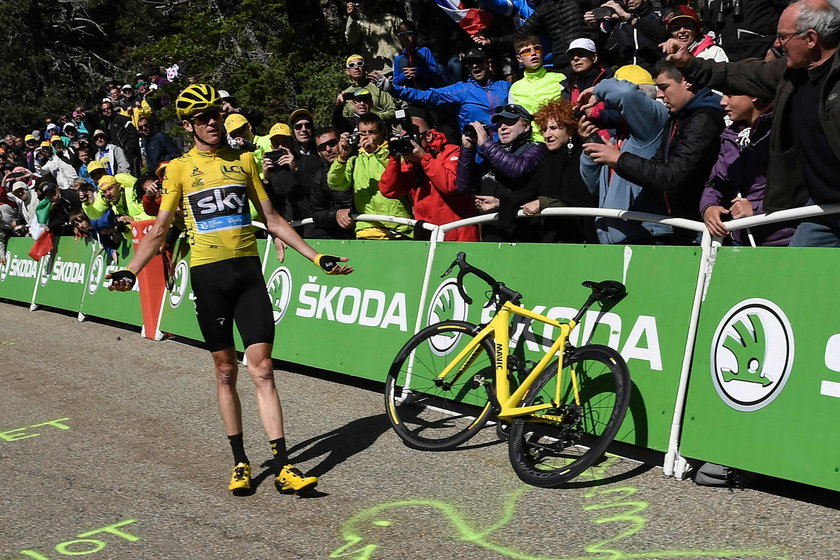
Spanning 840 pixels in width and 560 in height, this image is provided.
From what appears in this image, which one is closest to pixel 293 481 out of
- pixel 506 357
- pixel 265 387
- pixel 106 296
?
pixel 265 387

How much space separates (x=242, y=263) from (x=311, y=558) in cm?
216

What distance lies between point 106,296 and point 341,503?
947 centimetres

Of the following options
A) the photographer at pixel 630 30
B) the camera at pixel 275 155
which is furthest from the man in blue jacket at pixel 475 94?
the camera at pixel 275 155

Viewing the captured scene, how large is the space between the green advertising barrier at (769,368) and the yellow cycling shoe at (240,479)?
2.66 metres

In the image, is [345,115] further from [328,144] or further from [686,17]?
[686,17]

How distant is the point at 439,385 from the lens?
22.3 ft

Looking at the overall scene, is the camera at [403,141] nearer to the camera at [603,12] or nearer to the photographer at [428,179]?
the photographer at [428,179]

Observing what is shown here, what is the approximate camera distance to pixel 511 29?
38.0 ft

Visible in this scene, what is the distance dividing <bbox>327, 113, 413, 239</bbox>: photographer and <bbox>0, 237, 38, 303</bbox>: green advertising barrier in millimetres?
9553

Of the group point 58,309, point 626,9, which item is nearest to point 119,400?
point 626,9

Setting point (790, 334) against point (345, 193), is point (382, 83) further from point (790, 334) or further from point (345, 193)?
point (790, 334)

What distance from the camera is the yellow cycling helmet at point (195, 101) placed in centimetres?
585

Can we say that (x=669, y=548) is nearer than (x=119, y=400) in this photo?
Yes

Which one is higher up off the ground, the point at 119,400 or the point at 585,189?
the point at 585,189
